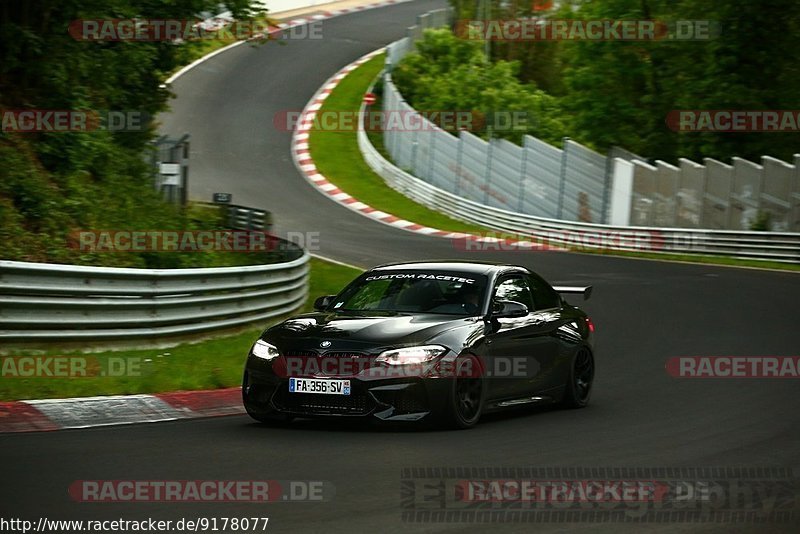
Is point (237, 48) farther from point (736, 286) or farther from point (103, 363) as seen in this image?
point (103, 363)

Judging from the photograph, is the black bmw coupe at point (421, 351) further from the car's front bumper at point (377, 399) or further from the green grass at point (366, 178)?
the green grass at point (366, 178)

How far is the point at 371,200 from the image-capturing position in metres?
41.4

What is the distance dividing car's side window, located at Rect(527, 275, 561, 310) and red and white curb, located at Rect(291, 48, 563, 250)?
21409 millimetres

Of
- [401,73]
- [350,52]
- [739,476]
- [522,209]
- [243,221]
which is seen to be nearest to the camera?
[739,476]

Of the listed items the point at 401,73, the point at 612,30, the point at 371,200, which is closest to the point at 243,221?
the point at 371,200

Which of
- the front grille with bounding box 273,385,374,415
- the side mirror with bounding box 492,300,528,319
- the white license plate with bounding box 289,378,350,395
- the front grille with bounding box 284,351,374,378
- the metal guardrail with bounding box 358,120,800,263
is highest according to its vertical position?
the side mirror with bounding box 492,300,528,319

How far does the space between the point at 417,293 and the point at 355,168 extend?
3567 cm

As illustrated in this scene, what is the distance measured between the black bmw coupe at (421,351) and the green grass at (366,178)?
19.8 metres

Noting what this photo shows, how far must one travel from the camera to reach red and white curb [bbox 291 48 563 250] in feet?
116

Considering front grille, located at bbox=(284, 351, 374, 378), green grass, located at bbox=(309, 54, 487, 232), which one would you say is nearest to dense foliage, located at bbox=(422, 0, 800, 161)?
green grass, located at bbox=(309, 54, 487, 232)

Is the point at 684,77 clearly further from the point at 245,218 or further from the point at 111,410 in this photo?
the point at 111,410

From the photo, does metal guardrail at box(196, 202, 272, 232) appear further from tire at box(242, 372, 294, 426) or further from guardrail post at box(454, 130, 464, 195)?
tire at box(242, 372, 294, 426)

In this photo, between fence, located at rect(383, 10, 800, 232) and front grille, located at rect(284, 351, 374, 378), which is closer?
front grille, located at rect(284, 351, 374, 378)

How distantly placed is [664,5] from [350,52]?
24122 millimetres
